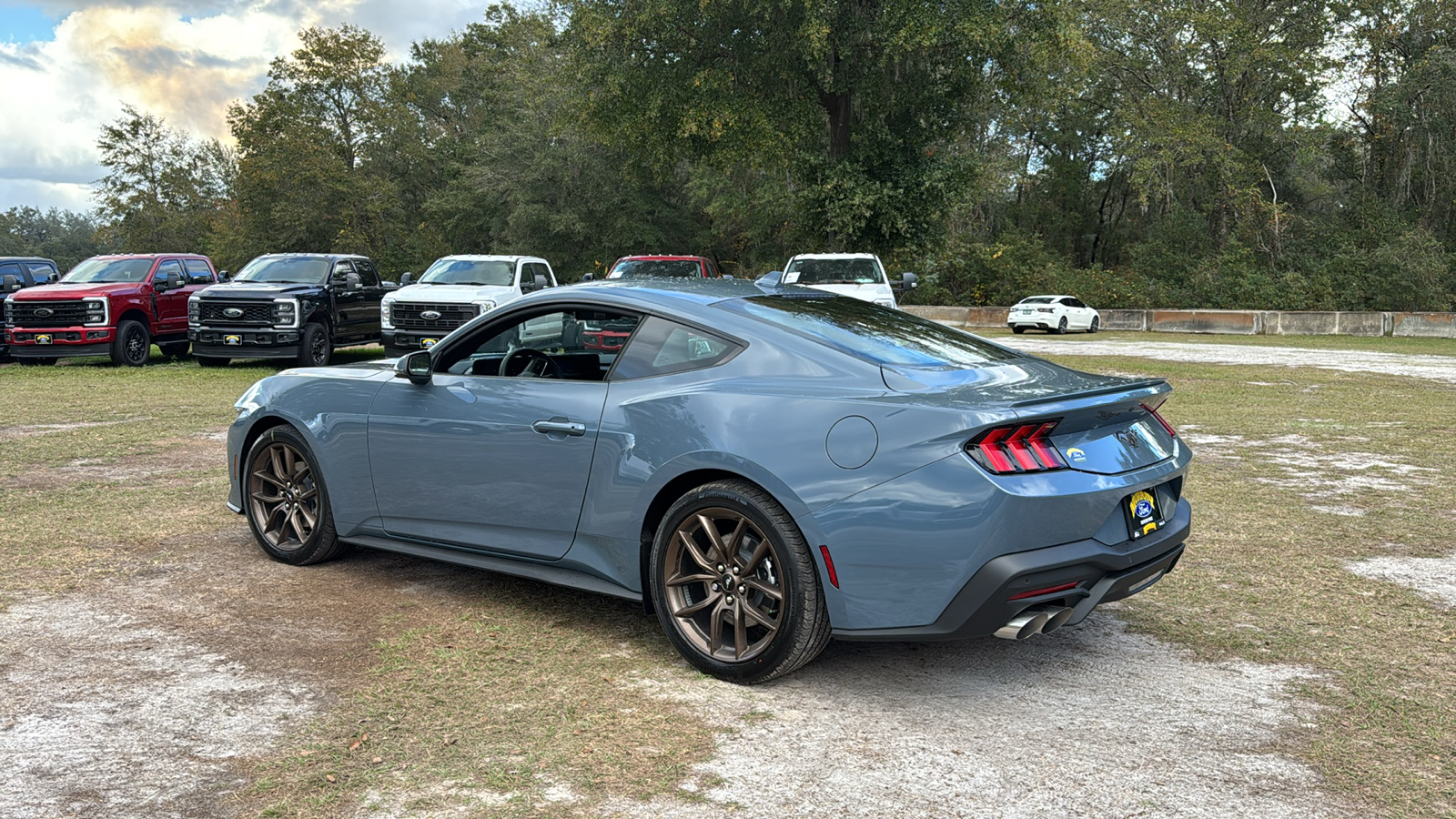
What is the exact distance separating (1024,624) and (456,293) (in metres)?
15.6

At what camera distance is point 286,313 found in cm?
1816

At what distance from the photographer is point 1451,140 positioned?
128 feet

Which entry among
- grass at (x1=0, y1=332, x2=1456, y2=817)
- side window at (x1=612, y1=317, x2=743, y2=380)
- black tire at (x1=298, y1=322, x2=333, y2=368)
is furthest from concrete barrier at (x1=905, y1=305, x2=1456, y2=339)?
side window at (x1=612, y1=317, x2=743, y2=380)

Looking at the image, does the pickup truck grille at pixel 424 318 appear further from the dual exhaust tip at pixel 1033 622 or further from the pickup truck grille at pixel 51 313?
the dual exhaust tip at pixel 1033 622

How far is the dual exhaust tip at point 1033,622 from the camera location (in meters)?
3.82

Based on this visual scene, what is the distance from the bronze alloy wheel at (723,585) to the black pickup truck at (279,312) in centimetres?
1455

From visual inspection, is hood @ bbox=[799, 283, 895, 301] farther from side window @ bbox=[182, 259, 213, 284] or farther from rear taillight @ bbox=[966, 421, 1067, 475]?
rear taillight @ bbox=[966, 421, 1067, 475]

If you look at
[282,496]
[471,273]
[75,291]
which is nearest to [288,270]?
[471,273]

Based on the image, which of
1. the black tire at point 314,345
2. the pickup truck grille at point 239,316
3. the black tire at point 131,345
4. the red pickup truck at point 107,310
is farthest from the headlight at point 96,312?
the black tire at point 314,345

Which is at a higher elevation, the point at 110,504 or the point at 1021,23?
the point at 1021,23

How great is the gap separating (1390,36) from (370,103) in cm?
4588

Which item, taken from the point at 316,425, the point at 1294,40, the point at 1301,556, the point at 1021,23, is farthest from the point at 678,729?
the point at 1294,40

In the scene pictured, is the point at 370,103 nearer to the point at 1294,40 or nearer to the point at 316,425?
the point at 1294,40

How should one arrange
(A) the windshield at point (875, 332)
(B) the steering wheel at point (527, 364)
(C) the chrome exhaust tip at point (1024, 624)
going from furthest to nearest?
1. (B) the steering wheel at point (527, 364)
2. (A) the windshield at point (875, 332)
3. (C) the chrome exhaust tip at point (1024, 624)
